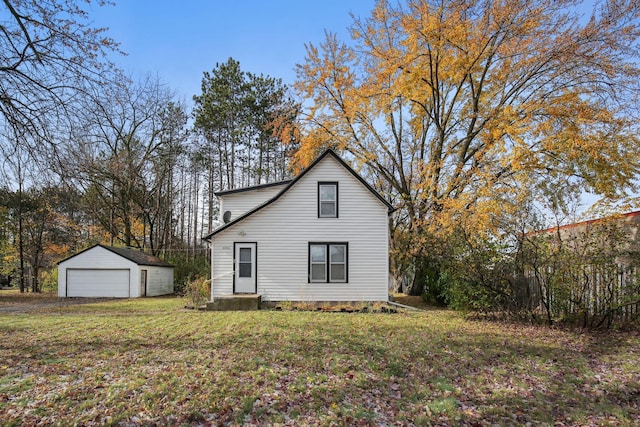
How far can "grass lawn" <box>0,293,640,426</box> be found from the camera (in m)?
4.54

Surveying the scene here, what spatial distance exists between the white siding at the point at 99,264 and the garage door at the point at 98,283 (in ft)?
0.81

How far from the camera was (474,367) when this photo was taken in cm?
648

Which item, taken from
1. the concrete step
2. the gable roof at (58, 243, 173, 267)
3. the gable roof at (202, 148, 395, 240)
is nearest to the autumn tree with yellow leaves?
the gable roof at (202, 148, 395, 240)

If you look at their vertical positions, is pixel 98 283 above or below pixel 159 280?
above

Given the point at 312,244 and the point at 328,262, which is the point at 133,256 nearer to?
the point at 312,244

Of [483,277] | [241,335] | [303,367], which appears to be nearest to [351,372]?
[303,367]

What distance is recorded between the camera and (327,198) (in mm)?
15133

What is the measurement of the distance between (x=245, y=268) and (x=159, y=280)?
1359cm

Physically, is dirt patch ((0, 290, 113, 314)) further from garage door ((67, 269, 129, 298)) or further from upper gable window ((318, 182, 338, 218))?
upper gable window ((318, 182, 338, 218))

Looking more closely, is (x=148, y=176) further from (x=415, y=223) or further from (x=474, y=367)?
(x=474, y=367)

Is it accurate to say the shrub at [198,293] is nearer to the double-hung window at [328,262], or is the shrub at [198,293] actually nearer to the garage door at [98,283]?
the double-hung window at [328,262]

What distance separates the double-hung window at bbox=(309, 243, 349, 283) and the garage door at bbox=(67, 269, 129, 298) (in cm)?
1413

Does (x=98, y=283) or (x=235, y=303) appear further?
(x=98, y=283)

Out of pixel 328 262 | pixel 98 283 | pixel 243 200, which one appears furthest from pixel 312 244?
pixel 98 283
